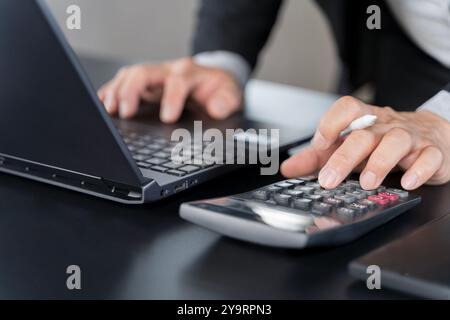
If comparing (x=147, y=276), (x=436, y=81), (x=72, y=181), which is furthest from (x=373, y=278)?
(x=436, y=81)

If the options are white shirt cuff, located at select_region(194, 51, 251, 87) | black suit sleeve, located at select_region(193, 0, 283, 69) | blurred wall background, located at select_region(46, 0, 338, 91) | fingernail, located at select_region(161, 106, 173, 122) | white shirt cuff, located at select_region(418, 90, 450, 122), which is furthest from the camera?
blurred wall background, located at select_region(46, 0, 338, 91)

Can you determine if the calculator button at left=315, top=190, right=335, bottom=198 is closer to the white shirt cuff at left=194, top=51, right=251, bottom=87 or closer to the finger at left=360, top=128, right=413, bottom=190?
the finger at left=360, top=128, right=413, bottom=190

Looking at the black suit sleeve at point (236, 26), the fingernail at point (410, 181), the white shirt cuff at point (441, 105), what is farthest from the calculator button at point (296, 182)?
the black suit sleeve at point (236, 26)

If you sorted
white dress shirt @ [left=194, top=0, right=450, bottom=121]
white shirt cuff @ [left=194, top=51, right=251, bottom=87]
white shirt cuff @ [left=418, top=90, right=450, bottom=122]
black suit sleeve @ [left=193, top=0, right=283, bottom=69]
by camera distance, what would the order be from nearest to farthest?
1. white shirt cuff @ [left=418, top=90, right=450, bottom=122]
2. white dress shirt @ [left=194, top=0, right=450, bottom=121]
3. white shirt cuff @ [left=194, top=51, right=251, bottom=87]
4. black suit sleeve @ [left=193, top=0, right=283, bottom=69]

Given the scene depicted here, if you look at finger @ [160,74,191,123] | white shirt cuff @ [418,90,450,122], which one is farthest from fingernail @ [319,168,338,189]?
finger @ [160,74,191,123]

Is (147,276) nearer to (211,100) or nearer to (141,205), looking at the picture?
(141,205)

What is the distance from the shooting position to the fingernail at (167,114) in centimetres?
85

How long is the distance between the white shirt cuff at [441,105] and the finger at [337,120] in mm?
127

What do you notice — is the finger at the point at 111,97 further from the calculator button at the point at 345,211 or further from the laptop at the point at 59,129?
the calculator button at the point at 345,211

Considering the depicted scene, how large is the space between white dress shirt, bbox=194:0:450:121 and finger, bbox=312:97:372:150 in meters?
0.41

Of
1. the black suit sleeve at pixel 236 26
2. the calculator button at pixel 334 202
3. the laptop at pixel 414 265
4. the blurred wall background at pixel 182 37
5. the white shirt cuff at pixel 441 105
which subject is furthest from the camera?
the blurred wall background at pixel 182 37

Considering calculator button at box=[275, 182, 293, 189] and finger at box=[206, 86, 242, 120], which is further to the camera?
finger at box=[206, 86, 242, 120]

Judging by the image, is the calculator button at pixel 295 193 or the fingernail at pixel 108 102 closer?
the calculator button at pixel 295 193

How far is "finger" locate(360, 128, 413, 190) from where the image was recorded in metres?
0.58
